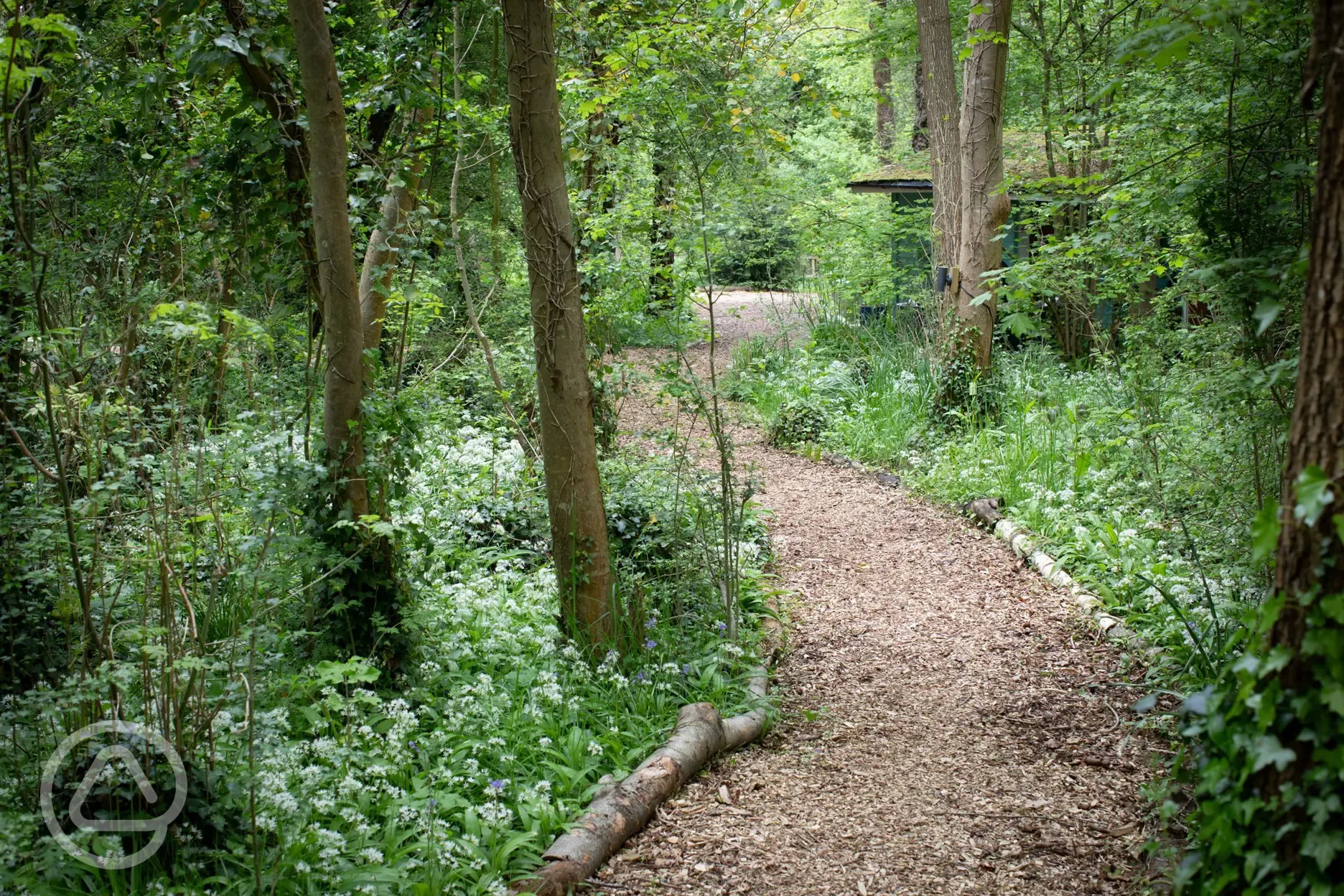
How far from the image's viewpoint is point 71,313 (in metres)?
4.47

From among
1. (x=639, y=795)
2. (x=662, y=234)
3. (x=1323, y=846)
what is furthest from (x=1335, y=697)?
(x=662, y=234)

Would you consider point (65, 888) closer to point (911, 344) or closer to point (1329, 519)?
point (1329, 519)

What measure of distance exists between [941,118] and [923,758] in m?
8.75

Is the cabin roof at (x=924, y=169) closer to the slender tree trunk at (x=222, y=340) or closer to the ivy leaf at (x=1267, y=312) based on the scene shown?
the slender tree trunk at (x=222, y=340)

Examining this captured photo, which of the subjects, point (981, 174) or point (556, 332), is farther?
point (981, 174)

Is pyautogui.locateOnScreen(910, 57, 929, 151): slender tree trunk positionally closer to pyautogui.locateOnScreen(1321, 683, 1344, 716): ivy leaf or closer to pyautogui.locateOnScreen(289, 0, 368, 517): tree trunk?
pyautogui.locateOnScreen(289, 0, 368, 517): tree trunk

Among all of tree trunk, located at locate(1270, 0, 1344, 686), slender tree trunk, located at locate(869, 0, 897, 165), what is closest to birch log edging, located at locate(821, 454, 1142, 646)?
tree trunk, located at locate(1270, 0, 1344, 686)

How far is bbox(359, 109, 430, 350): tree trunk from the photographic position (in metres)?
4.68

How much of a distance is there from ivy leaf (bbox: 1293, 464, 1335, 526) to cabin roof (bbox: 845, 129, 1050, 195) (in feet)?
34.7

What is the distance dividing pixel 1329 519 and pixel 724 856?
245 cm

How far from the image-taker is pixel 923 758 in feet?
14.0

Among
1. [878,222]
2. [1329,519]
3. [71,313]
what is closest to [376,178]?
[71,313]

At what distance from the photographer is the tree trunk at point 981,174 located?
8914 mm

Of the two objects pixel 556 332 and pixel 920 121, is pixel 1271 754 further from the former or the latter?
pixel 920 121
